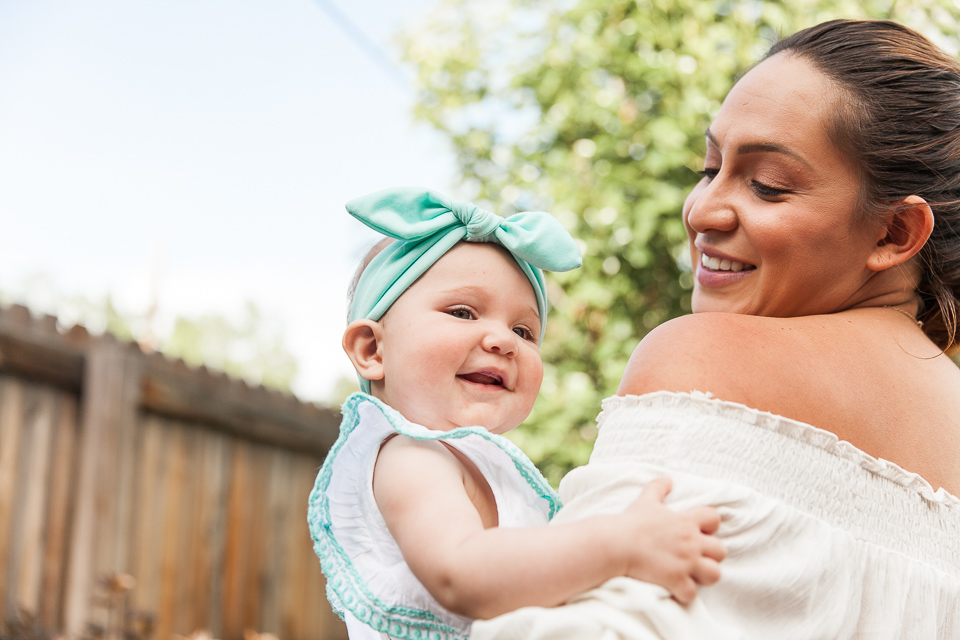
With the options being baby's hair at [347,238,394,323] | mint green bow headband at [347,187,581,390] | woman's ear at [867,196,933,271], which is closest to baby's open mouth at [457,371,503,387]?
mint green bow headband at [347,187,581,390]

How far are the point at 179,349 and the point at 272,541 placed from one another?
40.7 m

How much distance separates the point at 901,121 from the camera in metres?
1.52

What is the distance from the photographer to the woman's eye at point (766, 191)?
1.48 m

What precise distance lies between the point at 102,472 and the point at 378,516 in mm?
3287

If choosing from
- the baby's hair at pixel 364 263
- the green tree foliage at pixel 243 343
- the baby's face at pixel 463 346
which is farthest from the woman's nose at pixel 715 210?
the green tree foliage at pixel 243 343

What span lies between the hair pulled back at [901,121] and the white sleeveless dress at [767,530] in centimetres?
49

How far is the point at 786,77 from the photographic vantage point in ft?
5.01

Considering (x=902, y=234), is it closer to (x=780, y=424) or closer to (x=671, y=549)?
(x=780, y=424)

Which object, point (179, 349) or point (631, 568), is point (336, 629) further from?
point (179, 349)

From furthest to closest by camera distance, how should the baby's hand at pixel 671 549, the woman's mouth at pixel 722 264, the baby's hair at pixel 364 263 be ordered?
the baby's hair at pixel 364 263 < the woman's mouth at pixel 722 264 < the baby's hand at pixel 671 549

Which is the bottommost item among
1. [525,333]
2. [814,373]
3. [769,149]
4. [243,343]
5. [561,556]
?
[561,556]

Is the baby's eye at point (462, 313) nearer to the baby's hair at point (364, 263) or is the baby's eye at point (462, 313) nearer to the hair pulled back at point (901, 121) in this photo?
the baby's hair at point (364, 263)

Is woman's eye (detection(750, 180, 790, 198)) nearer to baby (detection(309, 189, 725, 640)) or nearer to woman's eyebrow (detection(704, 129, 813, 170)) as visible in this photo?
woman's eyebrow (detection(704, 129, 813, 170))

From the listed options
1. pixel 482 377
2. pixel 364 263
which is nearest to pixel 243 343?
pixel 364 263
